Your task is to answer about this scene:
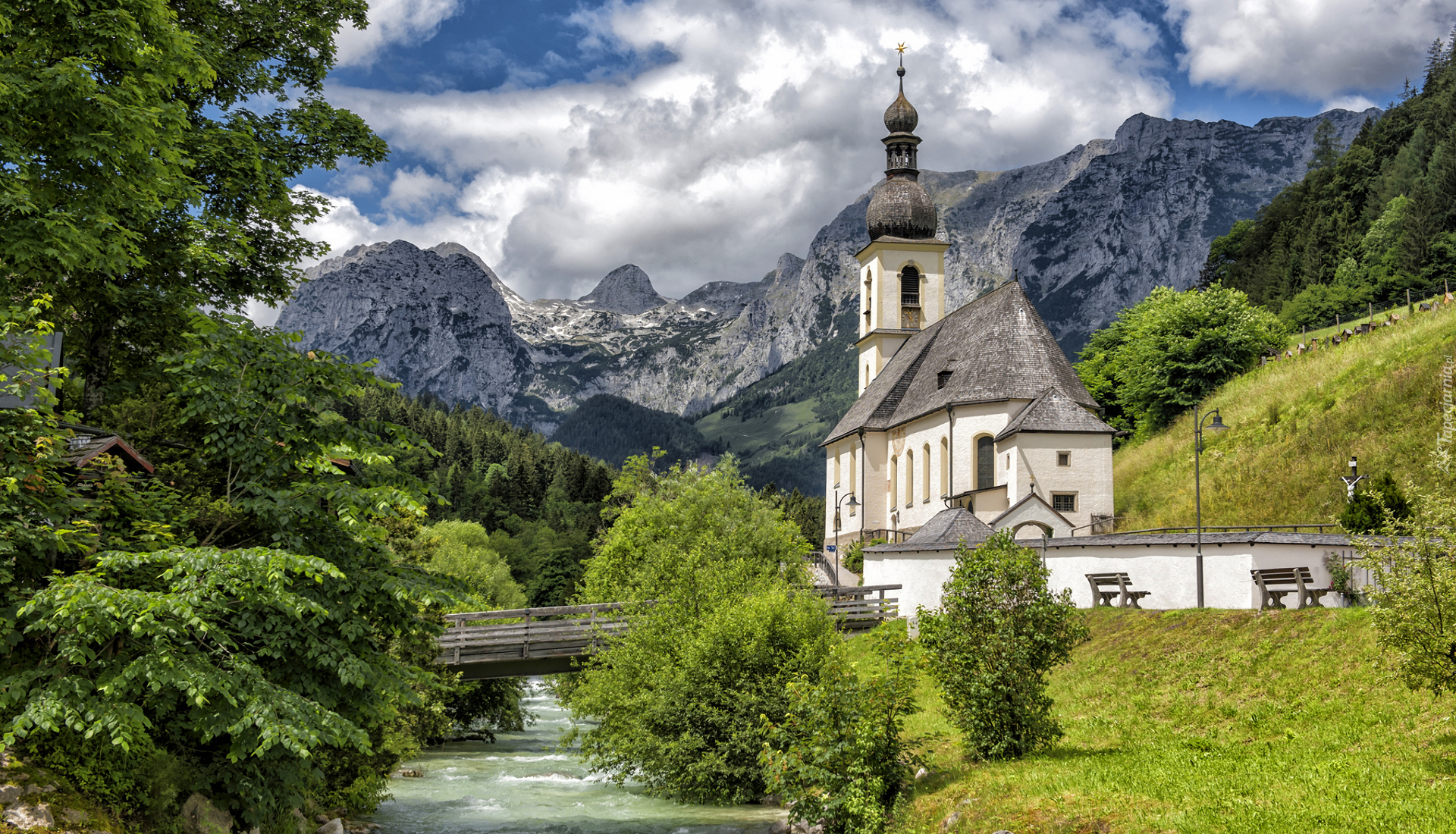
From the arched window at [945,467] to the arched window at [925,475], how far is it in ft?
6.99

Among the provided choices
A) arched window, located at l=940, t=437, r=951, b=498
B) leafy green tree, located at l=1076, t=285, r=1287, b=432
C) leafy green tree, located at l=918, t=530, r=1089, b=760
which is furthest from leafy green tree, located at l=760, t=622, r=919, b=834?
leafy green tree, located at l=1076, t=285, r=1287, b=432

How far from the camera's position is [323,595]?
12195mm

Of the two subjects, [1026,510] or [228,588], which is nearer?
[228,588]

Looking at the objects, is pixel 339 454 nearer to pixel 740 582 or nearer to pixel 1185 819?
pixel 1185 819

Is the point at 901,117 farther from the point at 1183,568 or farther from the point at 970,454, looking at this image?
the point at 1183,568

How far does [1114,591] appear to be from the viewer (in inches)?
1011

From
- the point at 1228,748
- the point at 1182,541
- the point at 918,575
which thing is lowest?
the point at 1228,748

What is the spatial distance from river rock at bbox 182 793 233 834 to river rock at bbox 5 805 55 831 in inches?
59.5

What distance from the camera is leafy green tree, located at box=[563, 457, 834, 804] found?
2331 centimetres

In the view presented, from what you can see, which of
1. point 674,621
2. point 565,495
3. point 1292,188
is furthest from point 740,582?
point 565,495

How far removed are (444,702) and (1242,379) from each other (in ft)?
118

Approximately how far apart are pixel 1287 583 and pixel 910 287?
47.0m

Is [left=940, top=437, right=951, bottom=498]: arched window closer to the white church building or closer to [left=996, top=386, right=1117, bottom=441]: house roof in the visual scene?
the white church building

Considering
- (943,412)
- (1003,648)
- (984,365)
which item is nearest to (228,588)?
(1003,648)
